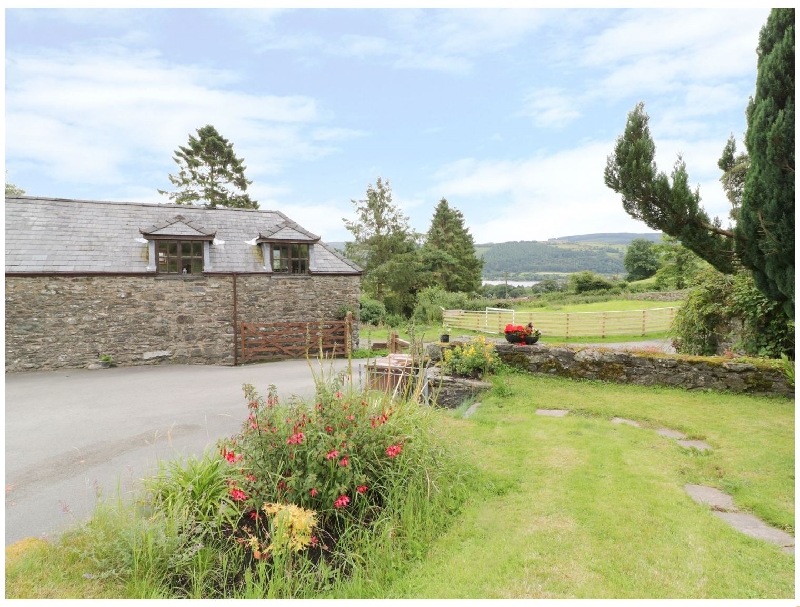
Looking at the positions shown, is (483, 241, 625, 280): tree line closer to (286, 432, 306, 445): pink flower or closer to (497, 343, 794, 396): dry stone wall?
(497, 343, 794, 396): dry stone wall

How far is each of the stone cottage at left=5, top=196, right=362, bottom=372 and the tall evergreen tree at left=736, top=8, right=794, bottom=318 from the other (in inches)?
463

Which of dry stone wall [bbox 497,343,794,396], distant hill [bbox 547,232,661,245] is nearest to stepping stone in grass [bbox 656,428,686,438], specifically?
dry stone wall [bbox 497,343,794,396]

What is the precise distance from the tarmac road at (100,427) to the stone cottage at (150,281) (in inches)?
47.0

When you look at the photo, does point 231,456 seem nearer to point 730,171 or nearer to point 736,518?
point 736,518

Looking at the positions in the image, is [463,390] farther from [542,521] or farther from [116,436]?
[116,436]

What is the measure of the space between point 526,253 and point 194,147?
83904 millimetres

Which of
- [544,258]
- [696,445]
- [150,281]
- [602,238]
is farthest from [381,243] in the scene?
[602,238]

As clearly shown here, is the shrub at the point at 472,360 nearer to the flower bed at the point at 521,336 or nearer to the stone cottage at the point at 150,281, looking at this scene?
the flower bed at the point at 521,336

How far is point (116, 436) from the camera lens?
19.9 feet

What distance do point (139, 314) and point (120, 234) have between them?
2806 millimetres

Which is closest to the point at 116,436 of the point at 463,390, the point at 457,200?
the point at 463,390

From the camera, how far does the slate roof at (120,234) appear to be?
12.0 m

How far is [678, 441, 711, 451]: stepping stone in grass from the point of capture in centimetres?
482

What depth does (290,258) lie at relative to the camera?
14.4 meters
